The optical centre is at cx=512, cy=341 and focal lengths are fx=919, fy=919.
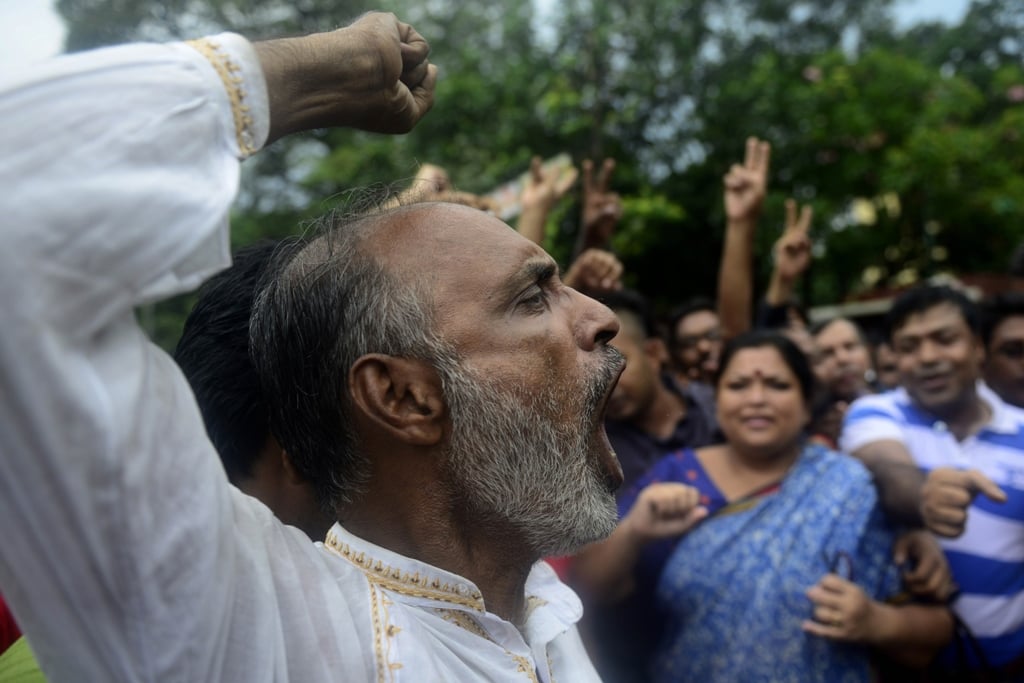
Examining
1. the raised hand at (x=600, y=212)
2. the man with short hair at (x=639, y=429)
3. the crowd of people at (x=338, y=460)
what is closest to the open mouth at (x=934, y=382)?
the crowd of people at (x=338, y=460)

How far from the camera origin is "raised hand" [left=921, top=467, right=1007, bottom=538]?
243 cm

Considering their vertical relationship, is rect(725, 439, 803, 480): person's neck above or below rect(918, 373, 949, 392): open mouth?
below

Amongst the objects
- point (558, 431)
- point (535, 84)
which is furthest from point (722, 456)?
point (535, 84)

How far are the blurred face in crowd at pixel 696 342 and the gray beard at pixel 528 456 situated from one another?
359cm

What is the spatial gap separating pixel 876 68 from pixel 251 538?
16000mm

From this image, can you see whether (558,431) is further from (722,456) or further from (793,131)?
(793,131)

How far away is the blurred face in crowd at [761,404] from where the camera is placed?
296 cm

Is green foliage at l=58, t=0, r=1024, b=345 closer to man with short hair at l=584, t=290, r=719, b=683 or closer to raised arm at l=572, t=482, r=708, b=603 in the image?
man with short hair at l=584, t=290, r=719, b=683

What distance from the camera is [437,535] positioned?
1386 mm

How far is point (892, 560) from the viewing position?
2.77 metres

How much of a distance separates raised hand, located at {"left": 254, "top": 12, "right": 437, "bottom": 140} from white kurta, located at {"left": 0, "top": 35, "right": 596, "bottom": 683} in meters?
0.05

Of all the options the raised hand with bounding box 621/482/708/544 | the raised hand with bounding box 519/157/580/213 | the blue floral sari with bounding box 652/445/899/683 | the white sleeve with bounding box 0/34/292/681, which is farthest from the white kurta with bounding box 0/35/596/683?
the raised hand with bounding box 519/157/580/213

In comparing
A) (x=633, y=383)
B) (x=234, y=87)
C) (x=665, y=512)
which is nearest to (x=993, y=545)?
(x=665, y=512)

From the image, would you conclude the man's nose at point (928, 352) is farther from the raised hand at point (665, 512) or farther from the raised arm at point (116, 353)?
the raised arm at point (116, 353)
